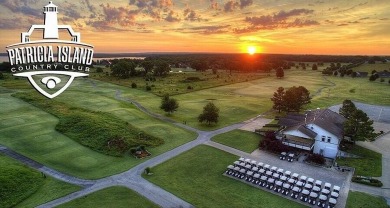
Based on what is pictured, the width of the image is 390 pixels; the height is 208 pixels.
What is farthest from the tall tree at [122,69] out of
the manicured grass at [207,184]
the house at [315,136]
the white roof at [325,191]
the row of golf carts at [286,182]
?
the white roof at [325,191]

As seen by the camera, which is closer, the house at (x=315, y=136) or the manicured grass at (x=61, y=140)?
the manicured grass at (x=61, y=140)

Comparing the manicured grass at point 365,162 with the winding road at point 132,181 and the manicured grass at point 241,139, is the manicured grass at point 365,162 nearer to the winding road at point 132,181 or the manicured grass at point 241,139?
the manicured grass at point 241,139

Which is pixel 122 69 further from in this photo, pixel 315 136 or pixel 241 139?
pixel 315 136

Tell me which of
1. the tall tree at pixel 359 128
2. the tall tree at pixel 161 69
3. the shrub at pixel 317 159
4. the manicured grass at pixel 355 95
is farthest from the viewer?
the tall tree at pixel 161 69

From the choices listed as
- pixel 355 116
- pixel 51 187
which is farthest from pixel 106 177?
pixel 355 116

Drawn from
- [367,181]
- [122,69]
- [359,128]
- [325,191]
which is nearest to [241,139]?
[359,128]

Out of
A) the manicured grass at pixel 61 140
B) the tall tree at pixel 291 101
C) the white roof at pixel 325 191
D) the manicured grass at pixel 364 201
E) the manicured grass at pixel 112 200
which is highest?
the tall tree at pixel 291 101

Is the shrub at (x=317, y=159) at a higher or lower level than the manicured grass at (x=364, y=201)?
higher
